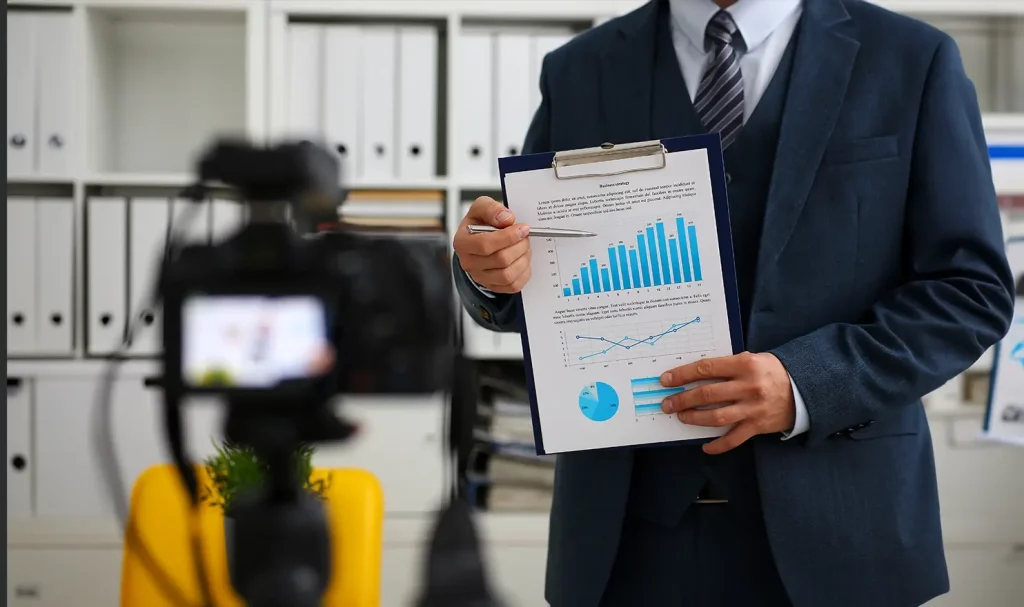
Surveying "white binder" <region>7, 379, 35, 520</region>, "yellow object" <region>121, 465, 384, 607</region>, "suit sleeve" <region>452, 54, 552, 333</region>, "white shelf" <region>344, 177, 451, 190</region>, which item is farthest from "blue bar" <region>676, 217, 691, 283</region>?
"white binder" <region>7, 379, 35, 520</region>

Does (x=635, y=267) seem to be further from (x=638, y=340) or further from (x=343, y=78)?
(x=343, y=78)

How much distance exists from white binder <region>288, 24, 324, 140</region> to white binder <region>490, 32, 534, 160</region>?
456 millimetres

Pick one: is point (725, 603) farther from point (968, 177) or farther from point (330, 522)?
point (330, 522)

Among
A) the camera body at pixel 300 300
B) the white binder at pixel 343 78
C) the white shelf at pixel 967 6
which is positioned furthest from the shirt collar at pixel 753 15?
the white shelf at pixel 967 6

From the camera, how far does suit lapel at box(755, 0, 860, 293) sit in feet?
3.00

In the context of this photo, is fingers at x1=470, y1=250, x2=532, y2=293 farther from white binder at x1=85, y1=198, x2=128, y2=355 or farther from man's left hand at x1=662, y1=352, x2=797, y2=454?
white binder at x1=85, y1=198, x2=128, y2=355

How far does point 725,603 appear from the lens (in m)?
0.97

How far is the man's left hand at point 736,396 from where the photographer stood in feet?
2.48

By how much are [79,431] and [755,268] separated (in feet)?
6.15

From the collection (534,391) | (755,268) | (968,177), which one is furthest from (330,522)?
(968,177)

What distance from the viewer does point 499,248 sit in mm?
701

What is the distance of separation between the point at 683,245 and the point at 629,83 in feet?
1.28

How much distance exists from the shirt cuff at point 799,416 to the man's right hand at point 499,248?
0.33m

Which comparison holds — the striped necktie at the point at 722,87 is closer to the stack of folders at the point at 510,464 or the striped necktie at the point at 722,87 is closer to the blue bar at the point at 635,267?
the blue bar at the point at 635,267
